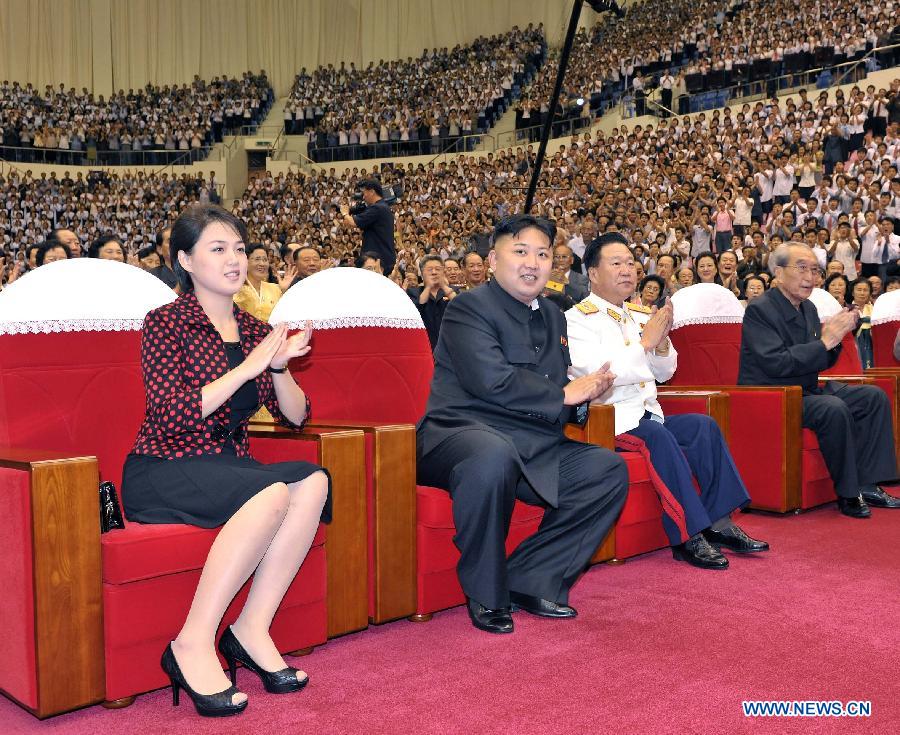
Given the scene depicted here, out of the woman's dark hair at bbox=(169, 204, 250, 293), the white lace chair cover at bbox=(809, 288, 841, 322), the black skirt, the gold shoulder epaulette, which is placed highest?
the woman's dark hair at bbox=(169, 204, 250, 293)

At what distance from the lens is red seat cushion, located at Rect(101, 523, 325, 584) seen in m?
1.79

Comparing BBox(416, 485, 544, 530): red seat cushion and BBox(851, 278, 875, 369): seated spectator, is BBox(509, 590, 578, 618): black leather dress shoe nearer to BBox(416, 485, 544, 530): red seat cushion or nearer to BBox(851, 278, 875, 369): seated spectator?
BBox(416, 485, 544, 530): red seat cushion

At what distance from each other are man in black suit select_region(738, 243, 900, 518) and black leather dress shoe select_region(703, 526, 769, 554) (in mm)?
824

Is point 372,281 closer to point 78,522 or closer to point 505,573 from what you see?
point 505,573

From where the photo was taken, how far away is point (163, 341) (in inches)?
78.0

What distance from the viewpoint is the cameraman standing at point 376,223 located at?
16.7 ft

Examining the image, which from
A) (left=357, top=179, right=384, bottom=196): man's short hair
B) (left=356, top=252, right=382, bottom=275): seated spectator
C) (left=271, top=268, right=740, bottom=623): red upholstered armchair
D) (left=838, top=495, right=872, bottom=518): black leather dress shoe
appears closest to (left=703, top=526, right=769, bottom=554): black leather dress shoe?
(left=271, top=268, right=740, bottom=623): red upholstered armchair

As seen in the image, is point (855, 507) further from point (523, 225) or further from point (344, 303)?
point (344, 303)

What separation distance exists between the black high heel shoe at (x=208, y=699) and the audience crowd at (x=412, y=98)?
566 inches

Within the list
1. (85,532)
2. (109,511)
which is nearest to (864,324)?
(109,511)

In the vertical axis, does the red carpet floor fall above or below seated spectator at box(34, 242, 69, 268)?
below

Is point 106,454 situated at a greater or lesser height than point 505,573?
greater

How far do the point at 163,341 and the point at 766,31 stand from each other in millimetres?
11707

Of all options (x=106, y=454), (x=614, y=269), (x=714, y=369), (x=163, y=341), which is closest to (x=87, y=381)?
Answer: (x=106, y=454)
